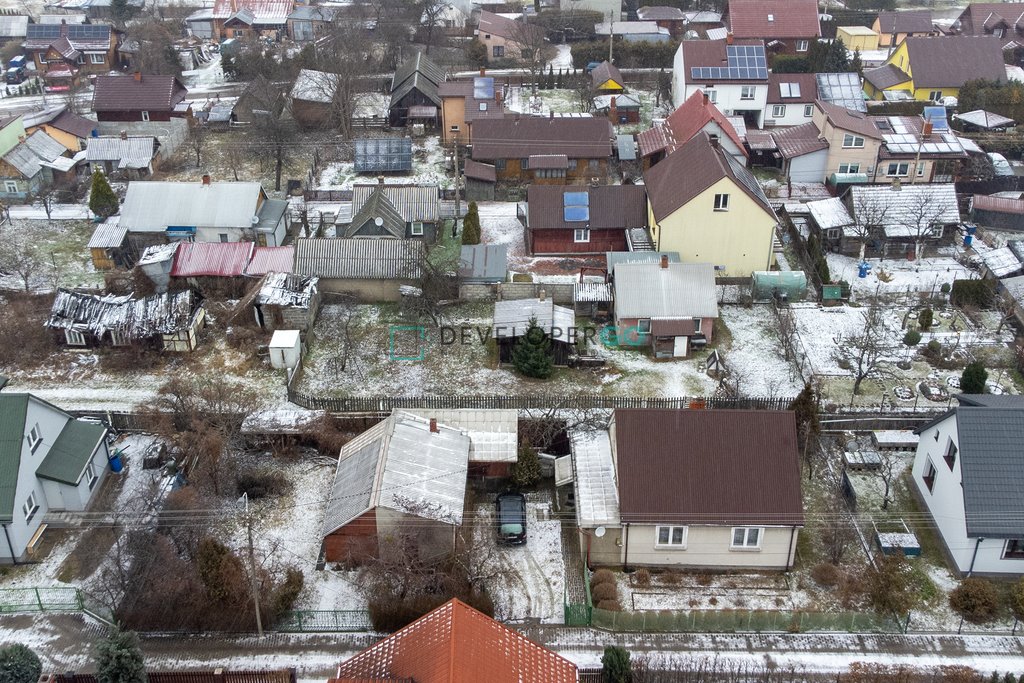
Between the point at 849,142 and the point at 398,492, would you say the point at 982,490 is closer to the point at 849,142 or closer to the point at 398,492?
the point at 398,492

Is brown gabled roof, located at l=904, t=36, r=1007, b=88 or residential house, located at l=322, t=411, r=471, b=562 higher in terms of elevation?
brown gabled roof, located at l=904, t=36, r=1007, b=88

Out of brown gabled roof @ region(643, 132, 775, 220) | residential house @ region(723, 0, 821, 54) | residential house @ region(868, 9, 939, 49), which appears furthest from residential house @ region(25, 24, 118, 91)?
residential house @ region(868, 9, 939, 49)

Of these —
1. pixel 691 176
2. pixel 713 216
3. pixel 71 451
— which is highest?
pixel 691 176

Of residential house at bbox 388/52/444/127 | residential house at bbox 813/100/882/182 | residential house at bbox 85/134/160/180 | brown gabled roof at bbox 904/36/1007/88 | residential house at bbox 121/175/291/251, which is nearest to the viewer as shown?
residential house at bbox 121/175/291/251

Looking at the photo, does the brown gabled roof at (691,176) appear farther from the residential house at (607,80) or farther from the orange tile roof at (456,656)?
the orange tile roof at (456,656)

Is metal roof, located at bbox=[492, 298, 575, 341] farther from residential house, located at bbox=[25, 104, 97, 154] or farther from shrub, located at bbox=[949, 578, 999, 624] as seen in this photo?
residential house, located at bbox=[25, 104, 97, 154]

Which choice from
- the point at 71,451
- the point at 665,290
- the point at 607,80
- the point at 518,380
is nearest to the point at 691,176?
the point at 665,290
